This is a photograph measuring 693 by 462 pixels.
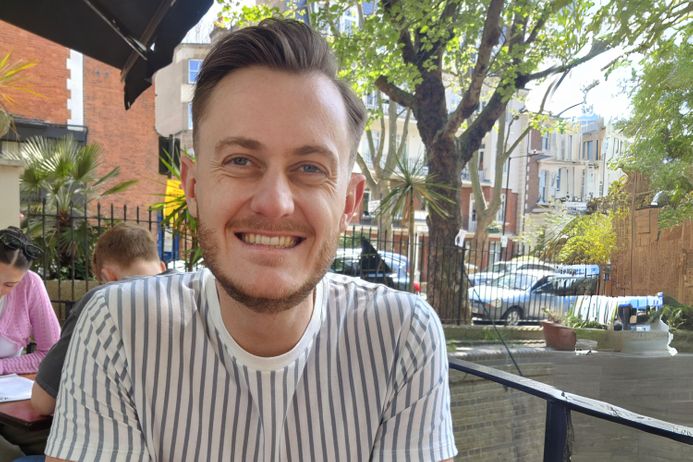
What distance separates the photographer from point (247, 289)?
100 cm

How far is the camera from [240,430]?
1.04 m

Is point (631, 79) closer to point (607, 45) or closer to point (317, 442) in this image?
point (607, 45)

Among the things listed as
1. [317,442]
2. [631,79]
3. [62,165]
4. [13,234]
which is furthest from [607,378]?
Answer: [62,165]

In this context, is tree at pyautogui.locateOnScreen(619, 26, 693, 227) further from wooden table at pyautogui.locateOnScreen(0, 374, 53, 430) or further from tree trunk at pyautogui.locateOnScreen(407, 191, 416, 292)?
wooden table at pyautogui.locateOnScreen(0, 374, 53, 430)

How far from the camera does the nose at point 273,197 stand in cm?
99

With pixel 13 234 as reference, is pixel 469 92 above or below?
above

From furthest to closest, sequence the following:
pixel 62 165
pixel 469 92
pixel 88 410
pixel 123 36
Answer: pixel 62 165
pixel 469 92
pixel 123 36
pixel 88 410

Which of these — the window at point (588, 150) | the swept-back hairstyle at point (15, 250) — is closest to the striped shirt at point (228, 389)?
the swept-back hairstyle at point (15, 250)

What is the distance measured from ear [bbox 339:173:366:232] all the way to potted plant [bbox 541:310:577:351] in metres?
2.95

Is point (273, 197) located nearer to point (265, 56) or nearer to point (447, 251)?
point (265, 56)

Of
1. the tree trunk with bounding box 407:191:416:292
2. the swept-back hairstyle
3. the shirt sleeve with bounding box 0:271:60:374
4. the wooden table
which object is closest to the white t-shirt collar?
the wooden table

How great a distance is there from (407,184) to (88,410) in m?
5.44

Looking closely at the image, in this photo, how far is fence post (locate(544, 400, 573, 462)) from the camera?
174 centimetres

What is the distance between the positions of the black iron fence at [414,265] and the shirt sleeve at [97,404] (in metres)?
3.46
